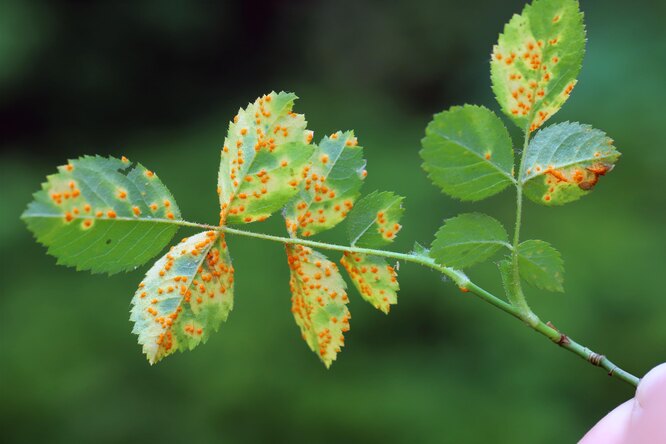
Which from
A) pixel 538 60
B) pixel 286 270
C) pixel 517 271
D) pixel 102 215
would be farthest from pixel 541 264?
pixel 286 270

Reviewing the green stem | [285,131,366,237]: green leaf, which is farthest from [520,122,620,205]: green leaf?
[285,131,366,237]: green leaf

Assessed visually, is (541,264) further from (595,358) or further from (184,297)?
(184,297)

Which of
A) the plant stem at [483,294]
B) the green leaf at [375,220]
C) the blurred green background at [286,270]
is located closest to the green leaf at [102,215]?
the plant stem at [483,294]

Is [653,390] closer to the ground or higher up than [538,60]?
closer to the ground

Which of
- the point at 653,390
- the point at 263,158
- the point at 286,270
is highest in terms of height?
the point at 286,270

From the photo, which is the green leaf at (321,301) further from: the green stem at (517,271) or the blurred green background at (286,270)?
the blurred green background at (286,270)

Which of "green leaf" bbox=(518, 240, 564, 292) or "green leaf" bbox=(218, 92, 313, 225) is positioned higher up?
"green leaf" bbox=(218, 92, 313, 225)

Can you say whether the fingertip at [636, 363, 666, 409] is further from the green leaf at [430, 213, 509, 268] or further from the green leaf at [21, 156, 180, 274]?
the green leaf at [21, 156, 180, 274]

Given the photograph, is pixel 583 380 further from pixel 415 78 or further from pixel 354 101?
pixel 415 78
